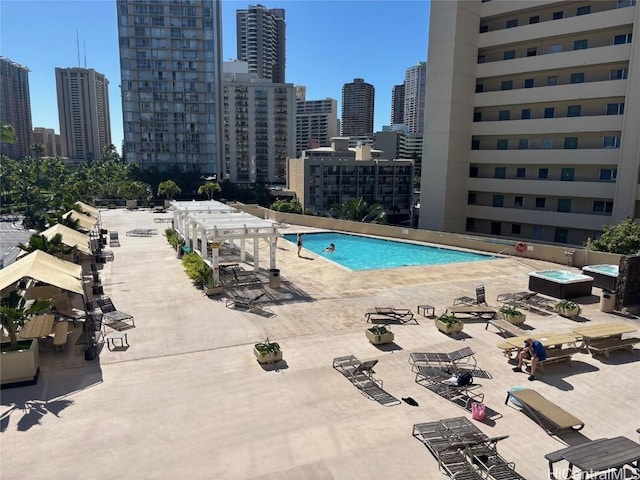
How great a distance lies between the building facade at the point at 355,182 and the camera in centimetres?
8362

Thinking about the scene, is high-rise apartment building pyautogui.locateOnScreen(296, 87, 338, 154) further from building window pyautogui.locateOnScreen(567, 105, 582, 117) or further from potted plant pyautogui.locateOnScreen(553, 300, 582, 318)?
potted plant pyautogui.locateOnScreen(553, 300, 582, 318)

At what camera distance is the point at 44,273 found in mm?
14148

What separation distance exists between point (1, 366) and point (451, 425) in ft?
35.9

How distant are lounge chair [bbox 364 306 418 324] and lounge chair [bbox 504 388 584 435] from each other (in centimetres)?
644

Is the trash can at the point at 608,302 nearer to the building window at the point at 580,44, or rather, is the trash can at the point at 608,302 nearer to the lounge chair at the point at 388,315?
the lounge chair at the point at 388,315

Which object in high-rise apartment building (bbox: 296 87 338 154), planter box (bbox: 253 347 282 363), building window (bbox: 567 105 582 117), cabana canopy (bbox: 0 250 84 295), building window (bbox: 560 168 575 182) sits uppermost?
high-rise apartment building (bbox: 296 87 338 154)

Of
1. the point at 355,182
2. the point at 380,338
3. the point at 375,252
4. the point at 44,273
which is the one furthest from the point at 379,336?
the point at 355,182

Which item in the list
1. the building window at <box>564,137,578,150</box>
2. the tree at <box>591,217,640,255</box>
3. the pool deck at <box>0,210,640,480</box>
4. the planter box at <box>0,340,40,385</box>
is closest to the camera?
the pool deck at <box>0,210,640,480</box>

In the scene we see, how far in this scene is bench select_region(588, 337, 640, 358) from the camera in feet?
44.9

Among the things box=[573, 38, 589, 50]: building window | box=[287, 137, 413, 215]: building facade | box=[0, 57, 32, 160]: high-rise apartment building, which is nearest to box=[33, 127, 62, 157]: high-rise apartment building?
box=[0, 57, 32, 160]: high-rise apartment building

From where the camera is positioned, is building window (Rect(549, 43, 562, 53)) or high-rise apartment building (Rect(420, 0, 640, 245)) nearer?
high-rise apartment building (Rect(420, 0, 640, 245))

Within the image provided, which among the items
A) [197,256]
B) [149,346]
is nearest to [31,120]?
[197,256]

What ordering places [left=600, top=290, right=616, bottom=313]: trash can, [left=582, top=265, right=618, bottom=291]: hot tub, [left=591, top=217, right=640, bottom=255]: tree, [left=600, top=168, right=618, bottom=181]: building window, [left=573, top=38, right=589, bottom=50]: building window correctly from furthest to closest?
[left=573, top=38, right=589, bottom=50]: building window < [left=600, top=168, right=618, bottom=181]: building window < [left=591, top=217, right=640, bottom=255]: tree < [left=582, top=265, right=618, bottom=291]: hot tub < [left=600, top=290, right=616, bottom=313]: trash can

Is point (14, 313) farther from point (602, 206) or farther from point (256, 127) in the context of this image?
point (256, 127)
